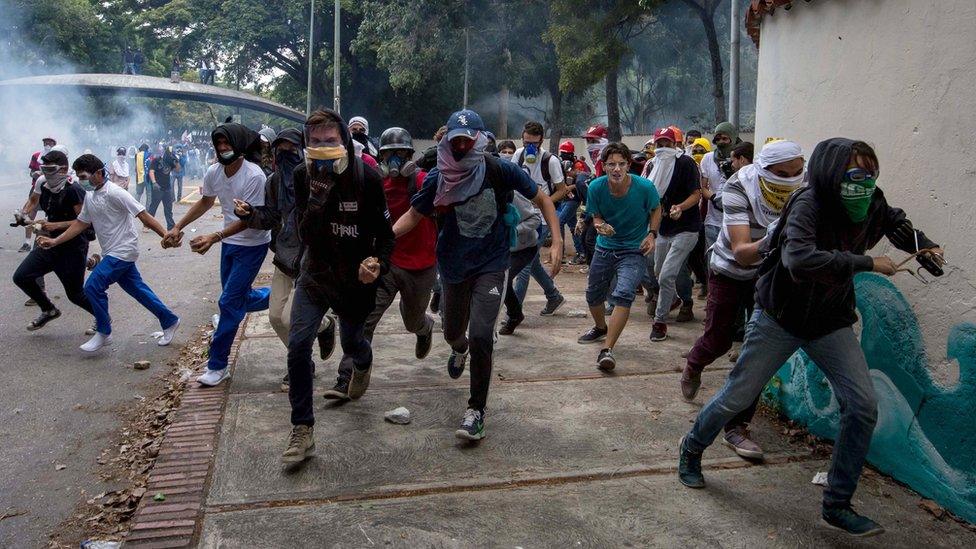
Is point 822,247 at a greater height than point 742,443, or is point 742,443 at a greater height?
point 822,247

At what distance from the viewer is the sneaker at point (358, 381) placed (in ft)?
16.5

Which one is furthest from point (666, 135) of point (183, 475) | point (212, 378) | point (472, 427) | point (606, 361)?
point (183, 475)

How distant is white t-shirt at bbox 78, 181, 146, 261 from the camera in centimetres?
697

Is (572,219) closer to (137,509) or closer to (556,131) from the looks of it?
(137,509)

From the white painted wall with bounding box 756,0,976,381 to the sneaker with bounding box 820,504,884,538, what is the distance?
2.60ft

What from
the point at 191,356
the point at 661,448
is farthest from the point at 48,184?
the point at 661,448

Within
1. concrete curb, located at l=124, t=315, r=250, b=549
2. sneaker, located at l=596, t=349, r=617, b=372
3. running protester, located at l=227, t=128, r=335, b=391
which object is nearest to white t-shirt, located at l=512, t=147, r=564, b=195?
sneaker, located at l=596, t=349, r=617, b=372

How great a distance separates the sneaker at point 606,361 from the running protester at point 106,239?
388cm

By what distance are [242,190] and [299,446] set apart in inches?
89.4

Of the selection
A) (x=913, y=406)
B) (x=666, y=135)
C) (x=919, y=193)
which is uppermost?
(x=666, y=135)

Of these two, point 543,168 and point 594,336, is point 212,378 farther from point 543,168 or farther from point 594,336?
point 543,168

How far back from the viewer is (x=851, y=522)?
3471 mm

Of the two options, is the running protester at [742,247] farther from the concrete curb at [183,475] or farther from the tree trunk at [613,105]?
the tree trunk at [613,105]

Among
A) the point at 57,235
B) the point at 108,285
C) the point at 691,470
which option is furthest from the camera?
the point at 57,235
